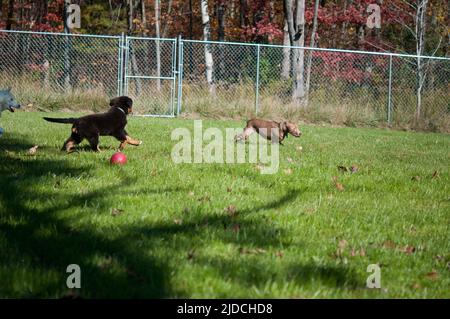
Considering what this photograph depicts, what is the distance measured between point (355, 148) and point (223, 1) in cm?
1951

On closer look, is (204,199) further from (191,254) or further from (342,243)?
(191,254)

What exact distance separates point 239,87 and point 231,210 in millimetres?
13673

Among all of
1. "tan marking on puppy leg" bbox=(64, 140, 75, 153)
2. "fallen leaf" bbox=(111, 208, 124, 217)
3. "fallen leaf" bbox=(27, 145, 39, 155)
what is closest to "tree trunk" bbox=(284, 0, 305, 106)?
"tan marking on puppy leg" bbox=(64, 140, 75, 153)

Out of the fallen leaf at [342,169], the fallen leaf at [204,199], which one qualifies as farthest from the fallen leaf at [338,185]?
the fallen leaf at [204,199]

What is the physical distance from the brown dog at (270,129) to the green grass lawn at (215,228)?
8.41ft

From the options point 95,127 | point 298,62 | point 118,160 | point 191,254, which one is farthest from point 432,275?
point 298,62

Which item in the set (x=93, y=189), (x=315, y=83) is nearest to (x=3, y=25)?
(x=315, y=83)

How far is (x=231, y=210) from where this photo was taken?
485 cm

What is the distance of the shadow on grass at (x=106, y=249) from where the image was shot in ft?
9.78

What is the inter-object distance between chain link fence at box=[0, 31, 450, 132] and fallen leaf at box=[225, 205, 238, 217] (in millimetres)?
12355

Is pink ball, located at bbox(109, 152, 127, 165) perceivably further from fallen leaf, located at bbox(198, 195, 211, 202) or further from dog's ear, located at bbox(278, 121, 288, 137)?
dog's ear, located at bbox(278, 121, 288, 137)

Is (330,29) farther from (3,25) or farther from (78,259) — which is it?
(78,259)

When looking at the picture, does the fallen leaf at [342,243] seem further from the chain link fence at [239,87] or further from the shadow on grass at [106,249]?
the chain link fence at [239,87]

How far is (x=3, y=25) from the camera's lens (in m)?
34.2
